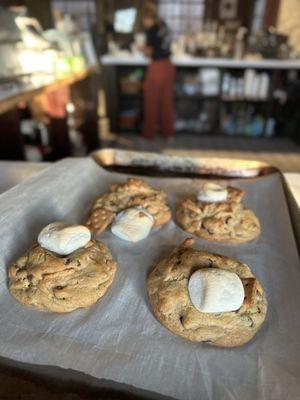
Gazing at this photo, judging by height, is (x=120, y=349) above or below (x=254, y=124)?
above

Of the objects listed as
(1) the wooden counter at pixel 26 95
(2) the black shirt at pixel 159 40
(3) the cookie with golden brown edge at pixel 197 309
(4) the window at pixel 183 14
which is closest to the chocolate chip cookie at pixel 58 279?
(3) the cookie with golden brown edge at pixel 197 309

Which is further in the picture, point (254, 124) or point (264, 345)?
point (254, 124)

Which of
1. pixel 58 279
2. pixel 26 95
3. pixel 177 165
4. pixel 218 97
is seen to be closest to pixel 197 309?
pixel 58 279

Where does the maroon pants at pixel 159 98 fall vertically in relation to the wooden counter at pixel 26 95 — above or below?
below

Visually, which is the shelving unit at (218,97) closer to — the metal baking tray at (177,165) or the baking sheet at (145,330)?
the metal baking tray at (177,165)

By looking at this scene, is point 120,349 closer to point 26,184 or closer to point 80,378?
point 80,378

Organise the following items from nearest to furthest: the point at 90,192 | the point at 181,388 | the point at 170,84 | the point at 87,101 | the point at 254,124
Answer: the point at 181,388, the point at 90,192, the point at 87,101, the point at 170,84, the point at 254,124

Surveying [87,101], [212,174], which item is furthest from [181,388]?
[87,101]
